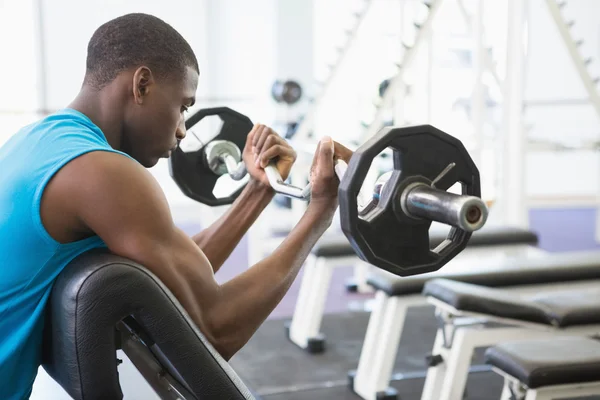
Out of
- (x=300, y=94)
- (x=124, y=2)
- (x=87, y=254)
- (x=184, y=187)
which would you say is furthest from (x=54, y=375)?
(x=124, y=2)

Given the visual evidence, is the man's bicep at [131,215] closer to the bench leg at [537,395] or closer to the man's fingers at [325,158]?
the man's fingers at [325,158]

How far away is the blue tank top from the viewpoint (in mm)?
1076

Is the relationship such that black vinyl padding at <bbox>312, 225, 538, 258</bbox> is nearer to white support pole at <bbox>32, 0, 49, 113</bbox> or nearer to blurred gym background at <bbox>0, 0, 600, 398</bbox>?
blurred gym background at <bbox>0, 0, 600, 398</bbox>

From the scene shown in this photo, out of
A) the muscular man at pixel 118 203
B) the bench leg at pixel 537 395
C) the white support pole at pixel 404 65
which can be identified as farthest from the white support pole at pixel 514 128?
the muscular man at pixel 118 203

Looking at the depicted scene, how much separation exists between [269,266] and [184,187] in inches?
23.6

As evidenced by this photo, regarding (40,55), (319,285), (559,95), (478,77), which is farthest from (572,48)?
(40,55)

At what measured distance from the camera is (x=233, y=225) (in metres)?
1.66

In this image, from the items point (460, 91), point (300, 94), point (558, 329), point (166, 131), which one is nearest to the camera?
point (166, 131)

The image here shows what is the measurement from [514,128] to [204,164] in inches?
90.2

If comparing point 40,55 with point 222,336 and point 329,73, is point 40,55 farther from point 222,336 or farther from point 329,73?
point 222,336

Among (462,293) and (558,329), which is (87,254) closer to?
(462,293)

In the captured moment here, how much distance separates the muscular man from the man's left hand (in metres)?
0.30

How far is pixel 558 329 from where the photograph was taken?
2.37 metres

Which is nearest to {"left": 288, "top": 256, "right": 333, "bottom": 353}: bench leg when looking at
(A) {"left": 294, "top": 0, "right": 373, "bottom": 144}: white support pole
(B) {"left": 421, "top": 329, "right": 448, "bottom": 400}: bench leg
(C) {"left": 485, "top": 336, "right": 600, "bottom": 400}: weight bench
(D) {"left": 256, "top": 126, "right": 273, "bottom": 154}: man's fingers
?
(B) {"left": 421, "top": 329, "right": 448, "bottom": 400}: bench leg
